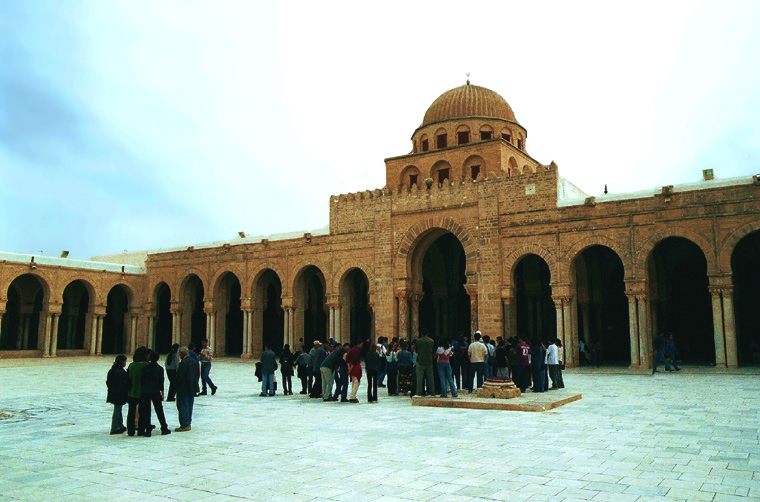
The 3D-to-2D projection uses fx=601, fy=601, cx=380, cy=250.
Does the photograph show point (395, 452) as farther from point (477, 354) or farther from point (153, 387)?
point (477, 354)

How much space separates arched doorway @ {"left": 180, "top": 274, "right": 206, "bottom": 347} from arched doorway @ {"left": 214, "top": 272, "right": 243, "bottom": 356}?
136 cm

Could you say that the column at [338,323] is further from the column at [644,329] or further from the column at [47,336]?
the column at [47,336]

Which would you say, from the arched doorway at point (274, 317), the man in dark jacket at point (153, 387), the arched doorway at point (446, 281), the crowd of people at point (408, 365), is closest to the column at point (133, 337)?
the arched doorway at point (274, 317)

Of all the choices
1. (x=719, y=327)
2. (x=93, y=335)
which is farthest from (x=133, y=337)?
(x=719, y=327)

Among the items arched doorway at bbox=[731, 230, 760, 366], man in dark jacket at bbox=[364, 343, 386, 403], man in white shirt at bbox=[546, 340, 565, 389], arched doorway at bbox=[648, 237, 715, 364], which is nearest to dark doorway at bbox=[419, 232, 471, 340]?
arched doorway at bbox=[648, 237, 715, 364]

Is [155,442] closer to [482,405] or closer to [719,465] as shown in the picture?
[482,405]

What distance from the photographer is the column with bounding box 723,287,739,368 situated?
58.9 feet

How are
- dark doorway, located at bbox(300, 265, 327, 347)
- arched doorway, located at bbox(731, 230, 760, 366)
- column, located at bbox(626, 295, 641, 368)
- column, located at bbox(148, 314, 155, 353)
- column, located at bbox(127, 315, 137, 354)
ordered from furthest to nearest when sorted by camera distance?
column, located at bbox(127, 315, 137, 354)
column, located at bbox(148, 314, 155, 353)
dark doorway, located at bbox(300, 265, 327, 347)
arched doorway, located at bbox(731, 230, 760, 366)
column, located at bbox(626, 295, 641, 368)

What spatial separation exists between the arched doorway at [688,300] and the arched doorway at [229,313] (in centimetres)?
1993

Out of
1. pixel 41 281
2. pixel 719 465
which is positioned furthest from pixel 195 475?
pixel 41 281

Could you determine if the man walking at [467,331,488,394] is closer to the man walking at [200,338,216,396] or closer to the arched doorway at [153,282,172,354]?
the man walking at [200,338,216,396]

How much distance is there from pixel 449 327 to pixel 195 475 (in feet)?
71.0

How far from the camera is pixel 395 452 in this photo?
696 centimetres

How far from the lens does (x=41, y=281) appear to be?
2872cm
